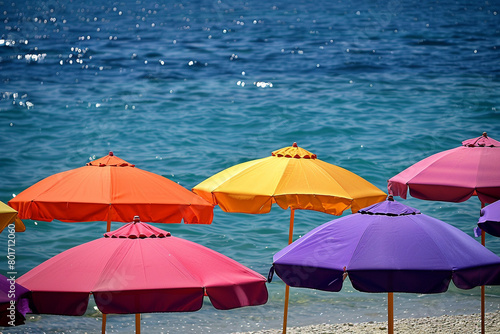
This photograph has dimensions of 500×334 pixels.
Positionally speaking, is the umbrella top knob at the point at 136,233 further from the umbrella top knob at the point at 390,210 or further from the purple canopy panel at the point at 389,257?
the umbrella top knob at the point at 390,210

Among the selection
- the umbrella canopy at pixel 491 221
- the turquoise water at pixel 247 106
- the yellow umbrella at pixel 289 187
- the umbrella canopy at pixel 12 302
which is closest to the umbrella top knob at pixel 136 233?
the umbrella canopy at pixel 12 302

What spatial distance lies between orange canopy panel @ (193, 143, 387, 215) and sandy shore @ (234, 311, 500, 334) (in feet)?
8.62

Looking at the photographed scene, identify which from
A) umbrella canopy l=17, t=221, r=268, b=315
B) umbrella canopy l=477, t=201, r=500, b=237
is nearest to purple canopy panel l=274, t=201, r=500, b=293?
umbrella canopy l=17, t=221, r=268, b=315

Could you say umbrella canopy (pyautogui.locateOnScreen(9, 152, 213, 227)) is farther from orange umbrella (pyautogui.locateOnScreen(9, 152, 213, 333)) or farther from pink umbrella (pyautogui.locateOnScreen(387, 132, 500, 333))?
pink umbrella (pyautogui.locateOnScreen(387, 132, 500, 333))

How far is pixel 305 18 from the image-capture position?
181ft

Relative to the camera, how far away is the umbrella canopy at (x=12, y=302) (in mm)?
4863

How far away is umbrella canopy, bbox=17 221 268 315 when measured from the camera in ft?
16.3

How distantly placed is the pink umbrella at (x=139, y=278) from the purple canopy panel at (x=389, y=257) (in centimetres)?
45

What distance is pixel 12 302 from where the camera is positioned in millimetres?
4871

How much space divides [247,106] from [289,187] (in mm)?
25018

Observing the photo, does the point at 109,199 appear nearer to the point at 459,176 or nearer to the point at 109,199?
the point at 109,199

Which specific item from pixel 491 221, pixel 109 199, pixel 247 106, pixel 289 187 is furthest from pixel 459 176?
pixel 247 106

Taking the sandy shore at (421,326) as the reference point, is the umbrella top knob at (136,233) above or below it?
above

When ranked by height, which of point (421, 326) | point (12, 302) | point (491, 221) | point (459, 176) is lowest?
point (421, 326)
